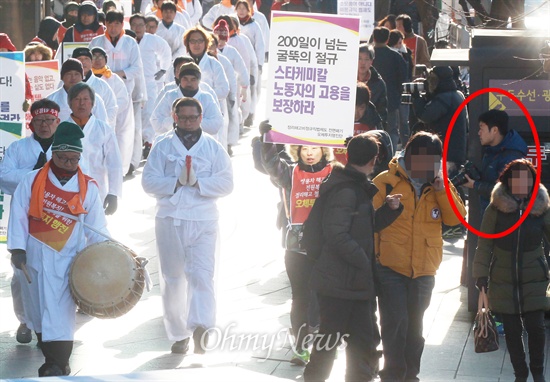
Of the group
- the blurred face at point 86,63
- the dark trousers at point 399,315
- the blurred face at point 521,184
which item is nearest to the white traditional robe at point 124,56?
the blurred face at point 86,63

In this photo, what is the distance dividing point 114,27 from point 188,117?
283 inches

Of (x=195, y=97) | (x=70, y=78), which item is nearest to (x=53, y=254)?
(x=195, y=97)

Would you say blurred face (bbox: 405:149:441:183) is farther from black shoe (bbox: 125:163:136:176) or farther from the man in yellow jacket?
black shoe (bbox: 125:163:136:176)

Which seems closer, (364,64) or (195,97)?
(195,97)

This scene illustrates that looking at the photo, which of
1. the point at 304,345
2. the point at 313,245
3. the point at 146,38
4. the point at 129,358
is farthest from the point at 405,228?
the point at 146,38

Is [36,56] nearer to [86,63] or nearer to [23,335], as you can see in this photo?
[86,63]

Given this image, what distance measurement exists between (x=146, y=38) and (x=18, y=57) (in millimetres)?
7343

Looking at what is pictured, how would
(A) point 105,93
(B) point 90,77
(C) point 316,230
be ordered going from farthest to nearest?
(A) point 105,93
(B) point 90,77
(C) point 316,230

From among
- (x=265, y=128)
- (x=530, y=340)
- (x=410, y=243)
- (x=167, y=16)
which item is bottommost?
(x=530, y=340)

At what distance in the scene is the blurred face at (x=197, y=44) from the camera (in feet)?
48.7

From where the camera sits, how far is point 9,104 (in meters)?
11.3

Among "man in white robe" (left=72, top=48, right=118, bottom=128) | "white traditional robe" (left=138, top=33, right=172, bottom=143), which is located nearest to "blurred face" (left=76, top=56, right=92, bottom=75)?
"man in white robe" (left=72, top=48, right=118, bottom=128)

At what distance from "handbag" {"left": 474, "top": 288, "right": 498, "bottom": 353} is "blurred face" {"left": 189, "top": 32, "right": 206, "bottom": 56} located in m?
7.10

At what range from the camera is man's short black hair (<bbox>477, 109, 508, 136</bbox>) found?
952 cm
